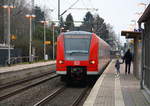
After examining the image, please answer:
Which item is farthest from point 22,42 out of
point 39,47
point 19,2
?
point 19,2

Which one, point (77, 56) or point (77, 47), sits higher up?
point (77, 47)

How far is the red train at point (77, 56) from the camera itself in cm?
1827

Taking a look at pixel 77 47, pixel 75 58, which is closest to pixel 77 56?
pixel 75 58

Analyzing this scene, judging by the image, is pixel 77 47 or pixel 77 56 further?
pixel 77 47

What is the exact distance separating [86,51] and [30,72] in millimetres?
11533

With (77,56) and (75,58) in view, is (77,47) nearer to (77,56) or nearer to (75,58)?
(77,56)

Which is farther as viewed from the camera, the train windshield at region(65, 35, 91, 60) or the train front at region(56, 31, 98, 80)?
the train windshield at region(65, 35, 91, 60)

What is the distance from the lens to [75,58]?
60.1ft

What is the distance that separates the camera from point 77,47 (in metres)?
18.8

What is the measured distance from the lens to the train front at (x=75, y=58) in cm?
1825

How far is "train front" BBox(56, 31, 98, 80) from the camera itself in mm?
18252

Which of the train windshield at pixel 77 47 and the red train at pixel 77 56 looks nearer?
the red train at pixel 77 56

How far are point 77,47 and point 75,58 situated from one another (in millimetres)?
763

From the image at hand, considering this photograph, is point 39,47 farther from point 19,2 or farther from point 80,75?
point 80,75
